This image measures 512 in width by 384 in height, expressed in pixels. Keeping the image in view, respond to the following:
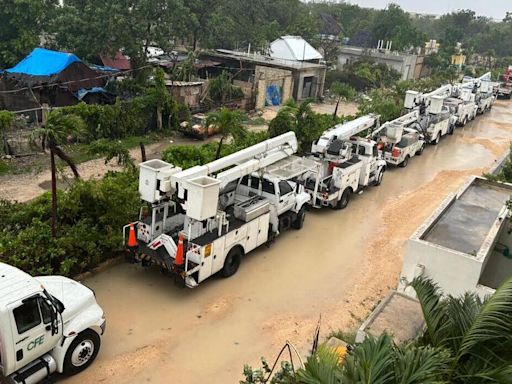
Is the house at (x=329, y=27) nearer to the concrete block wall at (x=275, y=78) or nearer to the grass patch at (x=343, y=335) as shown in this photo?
the concrete block wall at (x=275, y=78)

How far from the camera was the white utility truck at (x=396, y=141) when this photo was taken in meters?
22.9

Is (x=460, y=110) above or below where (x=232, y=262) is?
above

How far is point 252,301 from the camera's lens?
1186cm

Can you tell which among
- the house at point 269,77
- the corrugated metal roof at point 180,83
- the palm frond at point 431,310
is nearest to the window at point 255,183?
the palm frond at point 431,310

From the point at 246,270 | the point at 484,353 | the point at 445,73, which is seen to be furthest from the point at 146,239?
the point at 445,73

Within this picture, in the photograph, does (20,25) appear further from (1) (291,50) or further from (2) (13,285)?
(2) (13,285)

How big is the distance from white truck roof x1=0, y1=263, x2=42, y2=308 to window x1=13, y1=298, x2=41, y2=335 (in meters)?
0.15

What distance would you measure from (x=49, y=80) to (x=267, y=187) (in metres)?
16.3

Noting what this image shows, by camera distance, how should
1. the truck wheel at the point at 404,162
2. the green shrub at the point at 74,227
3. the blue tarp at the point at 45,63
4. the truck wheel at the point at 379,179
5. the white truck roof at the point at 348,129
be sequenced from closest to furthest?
1. the green shrub at the point at 74,227
2. the white truck roof at the point at 348,129
3. the truck wheel at the point at 379,179
4. the truck wheel at the point at 404,162
5. the blue tarp at the point at 45,63

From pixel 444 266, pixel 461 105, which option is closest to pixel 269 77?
pixel 461 105

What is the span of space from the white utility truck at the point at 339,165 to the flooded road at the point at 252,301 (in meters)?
0.76

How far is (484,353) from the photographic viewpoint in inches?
220

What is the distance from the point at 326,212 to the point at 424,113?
14.2m

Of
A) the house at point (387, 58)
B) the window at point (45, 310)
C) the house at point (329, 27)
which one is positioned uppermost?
the house at point (329, 27)
